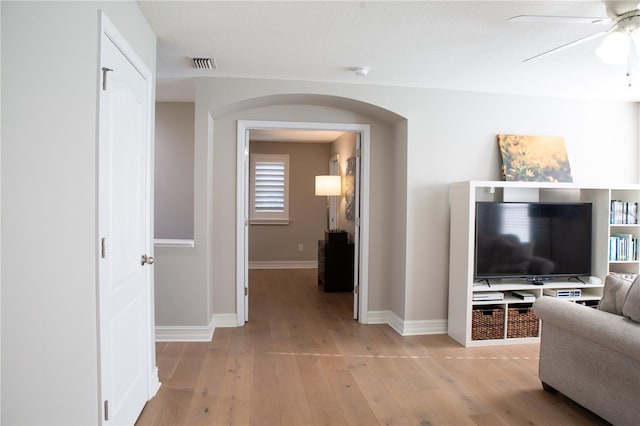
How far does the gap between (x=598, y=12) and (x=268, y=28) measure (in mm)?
1923

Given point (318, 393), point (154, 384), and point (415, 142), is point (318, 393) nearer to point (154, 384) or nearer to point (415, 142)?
point (154, 384)

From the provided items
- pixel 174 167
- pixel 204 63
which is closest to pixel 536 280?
pixel 204 63

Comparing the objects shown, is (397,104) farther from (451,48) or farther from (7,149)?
(7,149)

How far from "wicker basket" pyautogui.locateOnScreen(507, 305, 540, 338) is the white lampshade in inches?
131

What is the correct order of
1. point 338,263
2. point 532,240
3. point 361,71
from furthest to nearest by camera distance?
1. point 338,263
2. point 532,240
3. point 361,71

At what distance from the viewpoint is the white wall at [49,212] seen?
136 centimetres

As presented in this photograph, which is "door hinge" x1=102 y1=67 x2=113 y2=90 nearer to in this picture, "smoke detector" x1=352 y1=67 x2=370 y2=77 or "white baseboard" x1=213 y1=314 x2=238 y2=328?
A: "smoke detector" x1=352 y1=67 x2=370 y2=77

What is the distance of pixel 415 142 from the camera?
13.8 feet

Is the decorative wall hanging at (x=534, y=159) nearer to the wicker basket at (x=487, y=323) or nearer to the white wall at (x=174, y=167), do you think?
the wicker basket at (x=487, y=323)

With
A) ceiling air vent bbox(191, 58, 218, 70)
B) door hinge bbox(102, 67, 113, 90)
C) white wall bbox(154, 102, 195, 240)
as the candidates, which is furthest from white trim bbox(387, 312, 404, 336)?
door hinge bbox(102, 67, 113, 90)

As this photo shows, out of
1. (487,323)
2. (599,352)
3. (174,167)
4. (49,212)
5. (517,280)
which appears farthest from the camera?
(174,167)

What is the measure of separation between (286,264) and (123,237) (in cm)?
598

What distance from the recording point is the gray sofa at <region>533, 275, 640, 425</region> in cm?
227

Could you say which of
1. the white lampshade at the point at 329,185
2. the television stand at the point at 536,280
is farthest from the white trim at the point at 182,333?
the white lampshade at the point at 329,185
